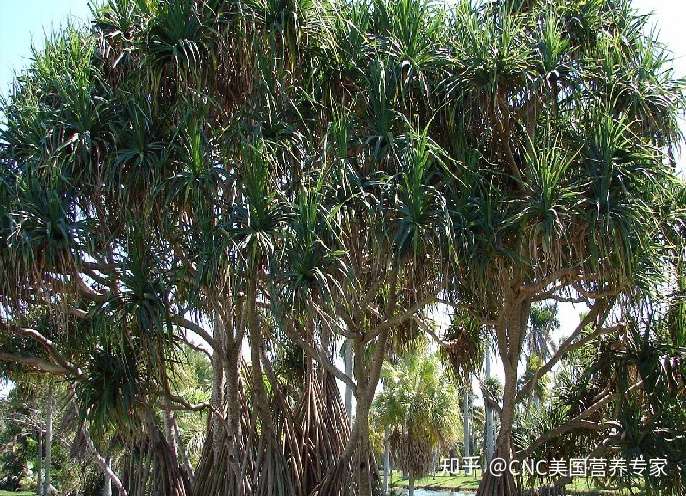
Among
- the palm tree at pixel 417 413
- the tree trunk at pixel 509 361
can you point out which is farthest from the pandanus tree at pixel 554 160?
the palm tree at pixel 417 413

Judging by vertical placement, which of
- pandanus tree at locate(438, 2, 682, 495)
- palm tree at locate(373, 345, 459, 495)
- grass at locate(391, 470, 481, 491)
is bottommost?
grass at locate(391, 470, 481, 491)

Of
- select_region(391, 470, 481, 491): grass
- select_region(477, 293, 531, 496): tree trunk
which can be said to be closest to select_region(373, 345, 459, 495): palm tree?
select_region(477, 293, 531, 496): tree trunk

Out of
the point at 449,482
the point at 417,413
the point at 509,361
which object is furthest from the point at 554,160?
the point at 449,482

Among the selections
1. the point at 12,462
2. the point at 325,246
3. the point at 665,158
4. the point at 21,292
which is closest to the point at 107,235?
the point at 21,292

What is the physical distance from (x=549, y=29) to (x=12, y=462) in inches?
1255

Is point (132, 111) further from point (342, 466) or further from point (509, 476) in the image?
point (509, 476)

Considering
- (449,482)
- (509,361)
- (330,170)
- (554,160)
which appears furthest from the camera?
(449,482)

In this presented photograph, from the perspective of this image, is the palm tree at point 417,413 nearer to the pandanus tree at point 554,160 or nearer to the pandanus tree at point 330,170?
the pandanus tree at point 330,170

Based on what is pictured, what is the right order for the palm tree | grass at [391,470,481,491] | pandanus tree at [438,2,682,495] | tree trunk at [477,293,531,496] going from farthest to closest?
1. grass at [391,470,481,491]
2. the palm tree
3. tree trunk at [477,293,531,496]
4. pandanus tree at [438,2,682,495]

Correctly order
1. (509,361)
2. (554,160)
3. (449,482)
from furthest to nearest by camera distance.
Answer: (449,482), (509,361), (554,160)

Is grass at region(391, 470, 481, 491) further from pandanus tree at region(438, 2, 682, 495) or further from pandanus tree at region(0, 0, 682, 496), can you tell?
pandanus tree at region(0, 0, 682, 496)

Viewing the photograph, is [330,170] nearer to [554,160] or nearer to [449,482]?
[554,160]

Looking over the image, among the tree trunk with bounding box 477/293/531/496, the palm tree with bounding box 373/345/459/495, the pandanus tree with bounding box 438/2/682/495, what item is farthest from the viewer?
the palm tree with bounding box 373/345/459/495

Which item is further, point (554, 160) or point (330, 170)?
point (330, 170)
